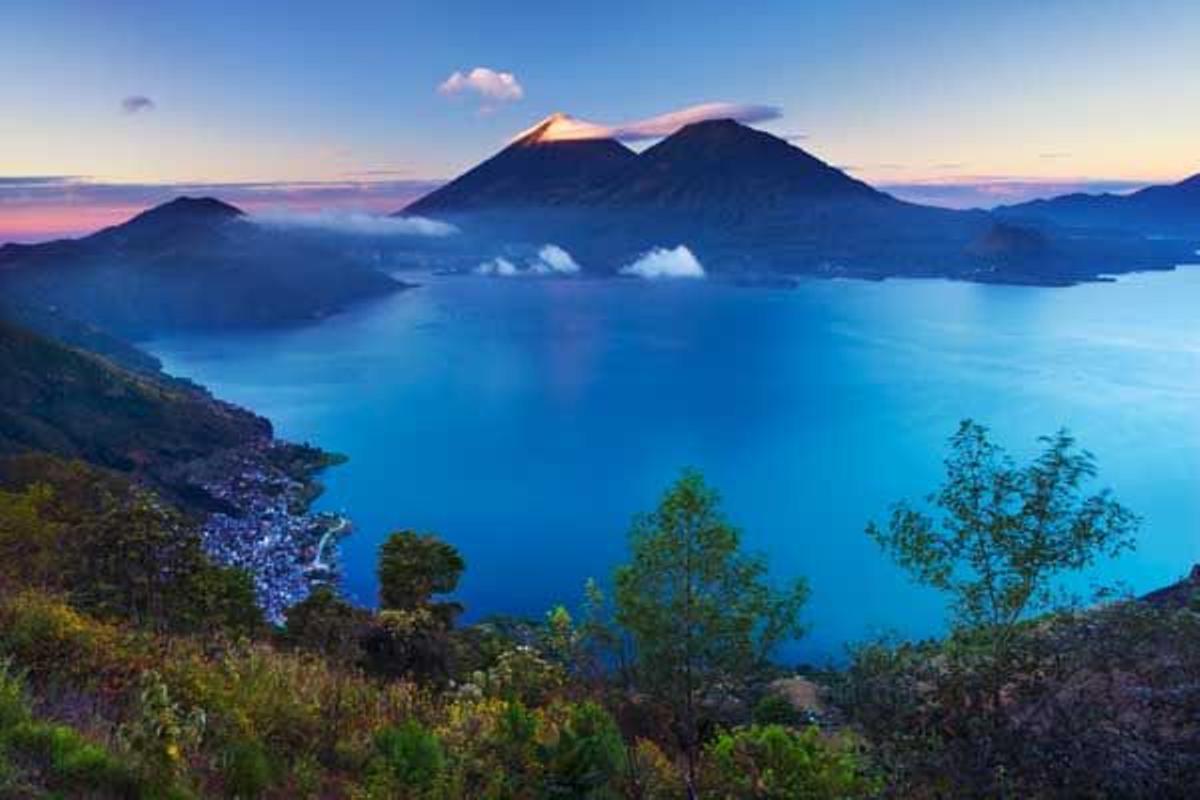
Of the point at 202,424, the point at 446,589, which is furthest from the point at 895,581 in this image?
the point at 202,424

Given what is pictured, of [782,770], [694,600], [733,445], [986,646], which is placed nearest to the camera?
[782,770]

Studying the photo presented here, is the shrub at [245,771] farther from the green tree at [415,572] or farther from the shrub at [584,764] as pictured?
the green tree at [415,572]

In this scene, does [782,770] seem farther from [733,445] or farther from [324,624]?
[733,445]

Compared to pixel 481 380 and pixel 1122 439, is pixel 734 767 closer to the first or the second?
pixel 1122 439

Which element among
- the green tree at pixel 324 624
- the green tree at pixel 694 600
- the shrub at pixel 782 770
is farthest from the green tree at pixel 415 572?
the shrub at pixel 782 770

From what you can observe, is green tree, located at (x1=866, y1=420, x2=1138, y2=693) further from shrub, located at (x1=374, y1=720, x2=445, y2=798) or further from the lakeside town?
the lakeside town

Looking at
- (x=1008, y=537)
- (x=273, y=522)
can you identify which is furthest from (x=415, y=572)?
(x=273, y=522)
